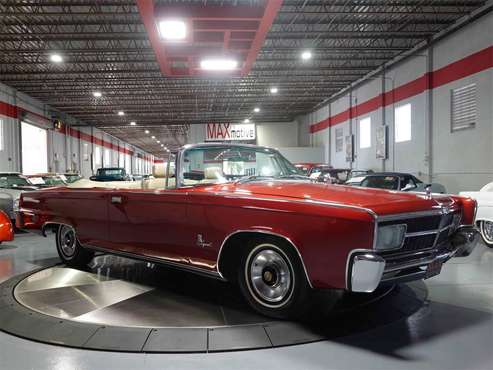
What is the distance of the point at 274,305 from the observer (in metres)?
3.25

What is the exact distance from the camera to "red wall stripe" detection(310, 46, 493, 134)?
10828mm

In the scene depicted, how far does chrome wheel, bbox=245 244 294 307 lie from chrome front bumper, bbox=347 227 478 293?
58 cm

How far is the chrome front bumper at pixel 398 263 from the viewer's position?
2.59 m

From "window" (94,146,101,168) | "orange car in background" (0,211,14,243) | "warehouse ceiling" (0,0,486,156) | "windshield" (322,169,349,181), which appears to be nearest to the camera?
"orange car in background" (0,211,14,243)

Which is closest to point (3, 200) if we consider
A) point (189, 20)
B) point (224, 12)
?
point (189, 20)

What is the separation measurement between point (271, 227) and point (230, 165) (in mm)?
1334

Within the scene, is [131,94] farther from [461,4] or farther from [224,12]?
[461,4]

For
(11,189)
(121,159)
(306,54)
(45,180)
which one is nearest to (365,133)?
(306,54)

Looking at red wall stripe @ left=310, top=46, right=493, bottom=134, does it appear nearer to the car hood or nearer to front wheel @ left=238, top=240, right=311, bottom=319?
the car hood

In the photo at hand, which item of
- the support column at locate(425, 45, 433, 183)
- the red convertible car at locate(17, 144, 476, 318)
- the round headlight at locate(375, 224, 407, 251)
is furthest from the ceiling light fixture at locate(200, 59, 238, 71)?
the round headlight at locate(375, 224, 407, 251)

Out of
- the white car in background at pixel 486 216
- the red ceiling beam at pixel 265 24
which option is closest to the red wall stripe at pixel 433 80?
the white car in background at pixel 486 216

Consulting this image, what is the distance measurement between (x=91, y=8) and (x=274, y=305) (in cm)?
1018

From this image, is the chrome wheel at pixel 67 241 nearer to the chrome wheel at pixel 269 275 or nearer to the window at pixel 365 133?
the chrome wheel at pixel 269 275

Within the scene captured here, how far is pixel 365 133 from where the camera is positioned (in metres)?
18.7
